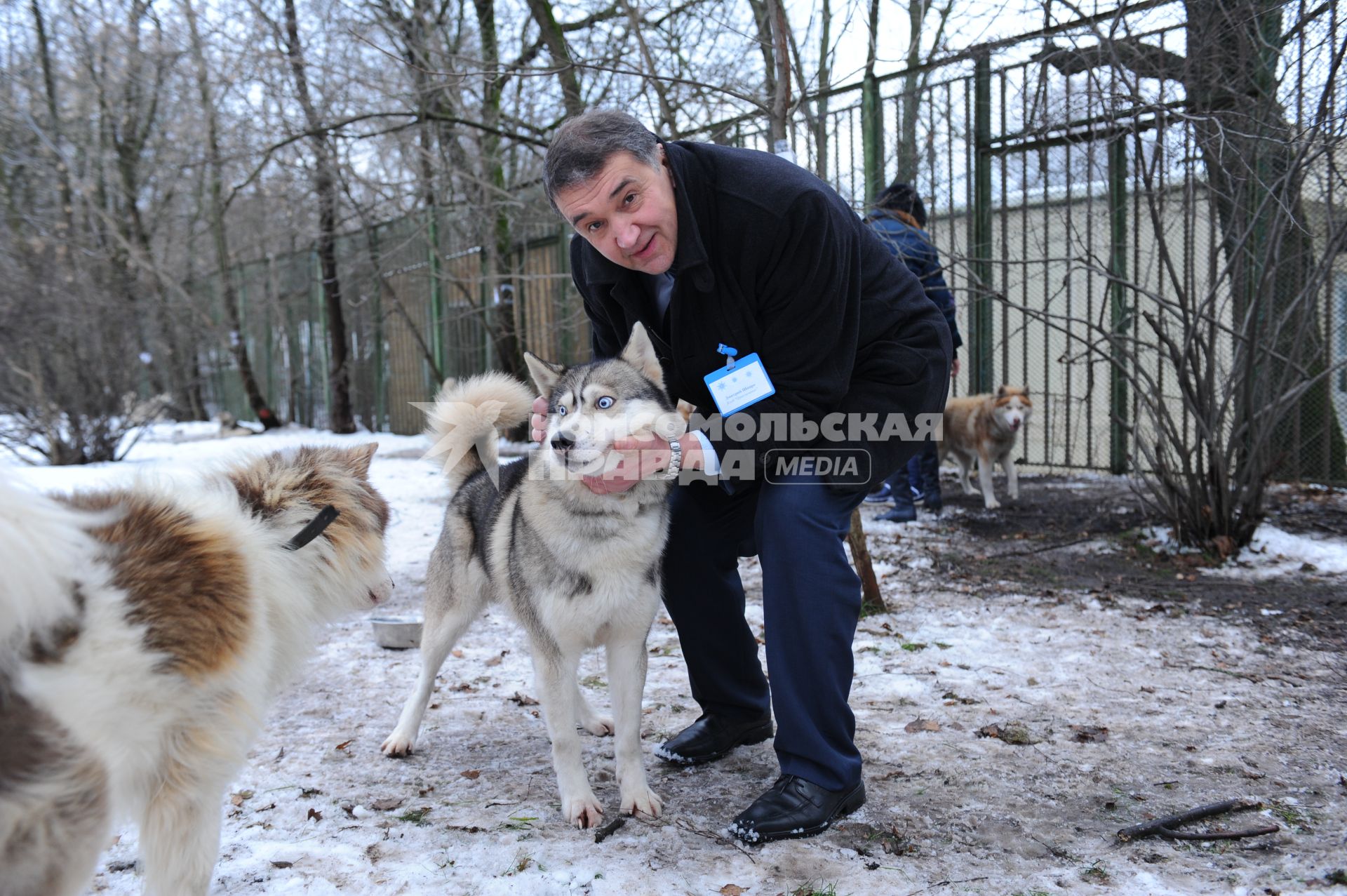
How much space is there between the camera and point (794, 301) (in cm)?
223

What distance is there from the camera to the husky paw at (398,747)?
2.67 meters

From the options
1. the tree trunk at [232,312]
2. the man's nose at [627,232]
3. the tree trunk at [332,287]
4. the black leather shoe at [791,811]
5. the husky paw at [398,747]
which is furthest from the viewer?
the tree trunk at [232,312]

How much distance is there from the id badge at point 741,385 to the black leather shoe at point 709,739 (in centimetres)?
101

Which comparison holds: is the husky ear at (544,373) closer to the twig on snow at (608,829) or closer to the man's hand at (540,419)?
the man's hand at (540,419)

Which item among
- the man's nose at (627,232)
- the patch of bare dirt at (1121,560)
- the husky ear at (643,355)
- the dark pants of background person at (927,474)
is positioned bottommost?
the patch of bare dirt at (1121,560)

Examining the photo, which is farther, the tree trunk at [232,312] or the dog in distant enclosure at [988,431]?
the tree trunk at [232,312]

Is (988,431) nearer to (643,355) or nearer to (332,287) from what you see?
(643,355)

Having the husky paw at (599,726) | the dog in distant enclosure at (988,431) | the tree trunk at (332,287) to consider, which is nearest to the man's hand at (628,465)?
the husky paw at (599,726)

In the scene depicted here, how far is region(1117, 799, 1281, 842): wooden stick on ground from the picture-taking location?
1.98 meters

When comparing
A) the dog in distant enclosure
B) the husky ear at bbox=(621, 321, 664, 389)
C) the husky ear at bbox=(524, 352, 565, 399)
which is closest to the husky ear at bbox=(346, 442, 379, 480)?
the husky ear at bbox=(524, 352, 565, 399)

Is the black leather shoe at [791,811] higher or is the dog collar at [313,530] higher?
the dog collar at [313,530]

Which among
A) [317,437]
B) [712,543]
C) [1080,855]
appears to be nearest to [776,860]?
[1080,855]

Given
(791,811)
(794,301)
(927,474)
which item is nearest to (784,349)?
(794,301)

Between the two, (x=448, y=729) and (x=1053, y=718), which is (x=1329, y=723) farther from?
(x=448, y=729)
